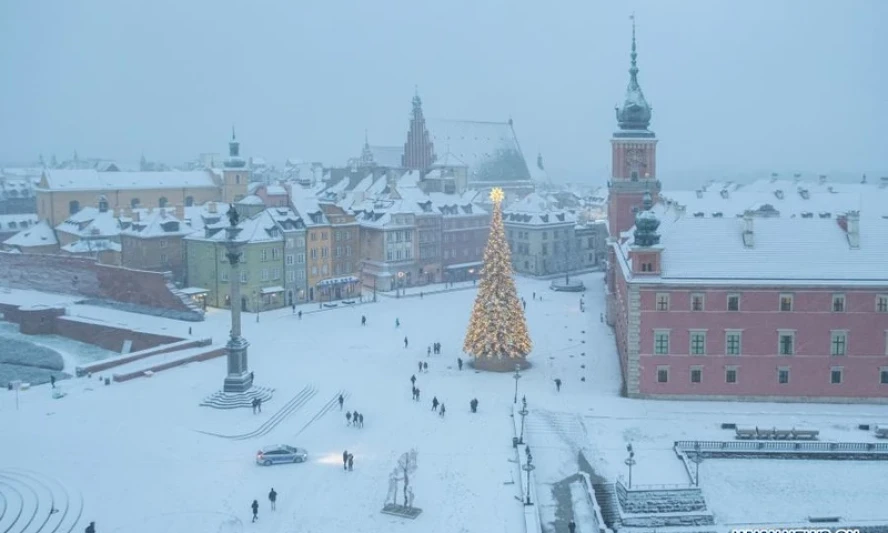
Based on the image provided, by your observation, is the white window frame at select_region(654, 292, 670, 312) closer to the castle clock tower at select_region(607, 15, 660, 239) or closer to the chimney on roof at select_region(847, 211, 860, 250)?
the chimney on roof at select_region(847, 211, 860, 250)

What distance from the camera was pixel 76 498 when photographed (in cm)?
3042

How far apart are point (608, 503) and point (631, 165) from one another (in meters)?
38.6

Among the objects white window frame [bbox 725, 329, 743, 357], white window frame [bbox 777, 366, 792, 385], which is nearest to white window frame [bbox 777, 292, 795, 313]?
white window frame [bbox 725, 329, 743, 357]

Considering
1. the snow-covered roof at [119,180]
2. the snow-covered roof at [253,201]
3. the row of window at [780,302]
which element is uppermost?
the snow-covered roof at [119,180]

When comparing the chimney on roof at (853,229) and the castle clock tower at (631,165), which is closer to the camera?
the chimney on roof at (853,229)

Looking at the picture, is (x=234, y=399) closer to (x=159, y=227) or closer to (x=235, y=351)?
(x=235, y=351)

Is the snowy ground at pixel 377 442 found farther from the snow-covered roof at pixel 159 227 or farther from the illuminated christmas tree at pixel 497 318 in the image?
the snow-covered roof at pixel 159 227

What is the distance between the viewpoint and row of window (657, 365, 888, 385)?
4269 cm

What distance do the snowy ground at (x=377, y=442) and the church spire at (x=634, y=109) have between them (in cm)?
1984

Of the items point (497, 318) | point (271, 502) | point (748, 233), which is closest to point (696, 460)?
point (748, 233)

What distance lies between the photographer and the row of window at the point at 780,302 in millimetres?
42250


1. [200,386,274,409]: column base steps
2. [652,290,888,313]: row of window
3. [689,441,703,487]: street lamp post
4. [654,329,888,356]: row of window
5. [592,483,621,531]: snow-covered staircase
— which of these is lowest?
[592,483,621,531]: snow-covered staircase

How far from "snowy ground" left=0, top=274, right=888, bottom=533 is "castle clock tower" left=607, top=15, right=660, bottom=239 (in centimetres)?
1421

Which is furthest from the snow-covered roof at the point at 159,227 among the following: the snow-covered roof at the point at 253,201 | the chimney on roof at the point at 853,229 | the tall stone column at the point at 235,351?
the chimney on roof at the point at 853,229
